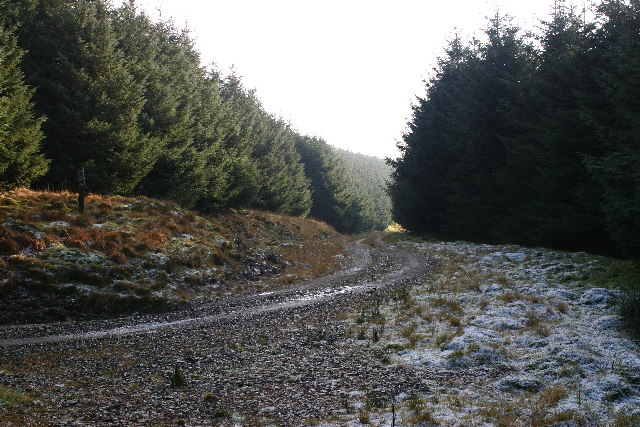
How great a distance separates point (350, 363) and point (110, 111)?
68.4 feet

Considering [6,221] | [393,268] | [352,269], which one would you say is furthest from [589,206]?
[6,221]

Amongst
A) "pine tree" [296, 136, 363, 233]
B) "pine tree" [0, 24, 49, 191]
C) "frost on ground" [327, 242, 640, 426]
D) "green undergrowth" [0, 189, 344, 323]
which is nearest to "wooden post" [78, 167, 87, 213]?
"green undergrowth" [0, 189, 344, 323]

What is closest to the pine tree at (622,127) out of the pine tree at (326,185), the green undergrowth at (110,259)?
the green undergrowth at (110,259)

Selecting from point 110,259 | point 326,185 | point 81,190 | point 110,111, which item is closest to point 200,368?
point 110,259

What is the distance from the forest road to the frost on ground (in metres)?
0.73

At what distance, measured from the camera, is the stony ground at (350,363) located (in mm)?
6438

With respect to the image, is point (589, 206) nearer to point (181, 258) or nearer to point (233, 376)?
point (233, 376)

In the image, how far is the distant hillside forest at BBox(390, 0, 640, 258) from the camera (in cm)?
1538

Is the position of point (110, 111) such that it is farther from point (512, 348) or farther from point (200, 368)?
point (512, 348)

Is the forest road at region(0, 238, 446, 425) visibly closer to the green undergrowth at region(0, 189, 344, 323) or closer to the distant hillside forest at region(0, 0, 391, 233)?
the green undergrowth at region(0, 189, 344, 323)

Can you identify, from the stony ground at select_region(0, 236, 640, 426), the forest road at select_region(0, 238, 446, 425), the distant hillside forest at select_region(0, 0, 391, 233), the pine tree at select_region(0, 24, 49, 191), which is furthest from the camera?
the distant hillside forest at select_region(0, 0, 391, 233)

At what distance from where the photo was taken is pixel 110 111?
74.8 feet

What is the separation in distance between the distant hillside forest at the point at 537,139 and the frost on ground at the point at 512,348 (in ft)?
11.8

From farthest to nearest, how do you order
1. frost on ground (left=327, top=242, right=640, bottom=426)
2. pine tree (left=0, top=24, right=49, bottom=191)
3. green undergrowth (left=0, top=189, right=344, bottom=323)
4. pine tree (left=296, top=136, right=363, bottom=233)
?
pine tree (left=296, top=136, right=363, bottom=233) → pine tree (left=0, top=24, right=49, bottom=191) → green undergrowth (left=0, top=189, right=344, bottom=323) → frost on ground (left=327, top=242, right=640, bottom=426)
